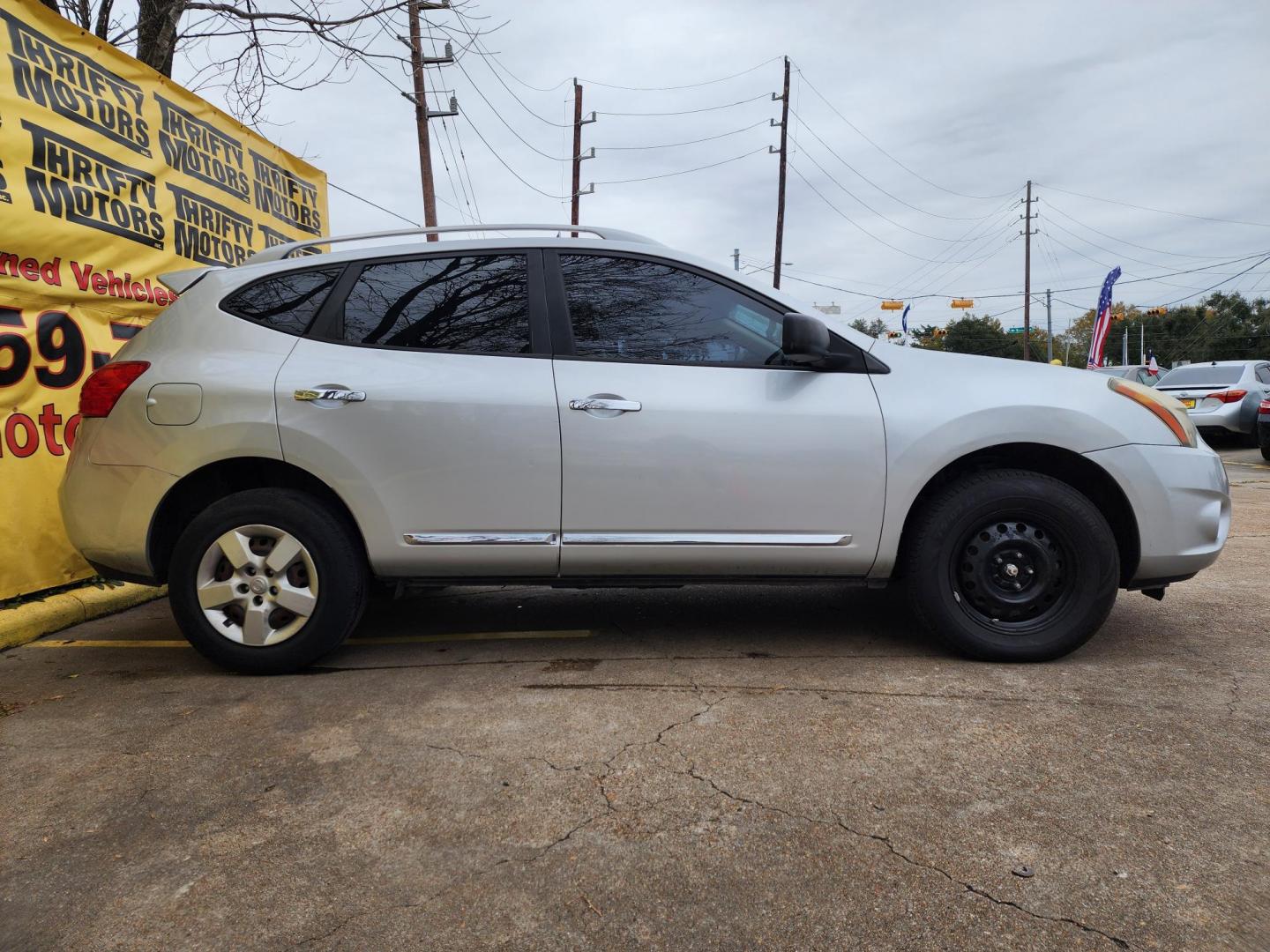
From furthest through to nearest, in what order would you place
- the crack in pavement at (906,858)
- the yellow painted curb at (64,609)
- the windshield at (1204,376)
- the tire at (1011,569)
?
the windshield at (1204,376) → the yellow painted curb at (64,609) → the tire at (1011,569) → the crack in pavement at (906,858)

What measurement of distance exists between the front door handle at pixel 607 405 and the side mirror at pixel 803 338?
63cm

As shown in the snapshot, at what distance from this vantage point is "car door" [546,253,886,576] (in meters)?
3.37

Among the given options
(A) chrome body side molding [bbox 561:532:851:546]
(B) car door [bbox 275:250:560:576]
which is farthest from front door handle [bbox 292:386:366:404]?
(A) chrome body side molding [bbox 561:532:851:546]

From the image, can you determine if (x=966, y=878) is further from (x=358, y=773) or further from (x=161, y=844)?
(x=161, y=844)

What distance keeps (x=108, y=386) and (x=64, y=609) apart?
5.41ft

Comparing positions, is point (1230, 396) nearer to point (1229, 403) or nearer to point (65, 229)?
point (1229, 403)

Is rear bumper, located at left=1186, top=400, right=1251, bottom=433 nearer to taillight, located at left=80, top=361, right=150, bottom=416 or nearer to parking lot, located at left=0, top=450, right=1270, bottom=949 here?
parking lot, located at left=0, top=450, right=1270, bottom=949

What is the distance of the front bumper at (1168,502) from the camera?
3.37m

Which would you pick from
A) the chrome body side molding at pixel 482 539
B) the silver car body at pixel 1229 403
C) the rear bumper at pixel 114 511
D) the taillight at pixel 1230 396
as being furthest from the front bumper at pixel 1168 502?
the taillight at pixel 1230 396

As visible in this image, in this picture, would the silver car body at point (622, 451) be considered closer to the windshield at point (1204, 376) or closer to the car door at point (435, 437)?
the car door at point (435, 437)

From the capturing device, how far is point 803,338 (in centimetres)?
325

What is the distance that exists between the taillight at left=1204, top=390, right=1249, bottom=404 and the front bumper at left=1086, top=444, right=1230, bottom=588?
507 inches

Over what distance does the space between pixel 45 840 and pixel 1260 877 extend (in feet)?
9.91

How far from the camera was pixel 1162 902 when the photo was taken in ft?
6.08
